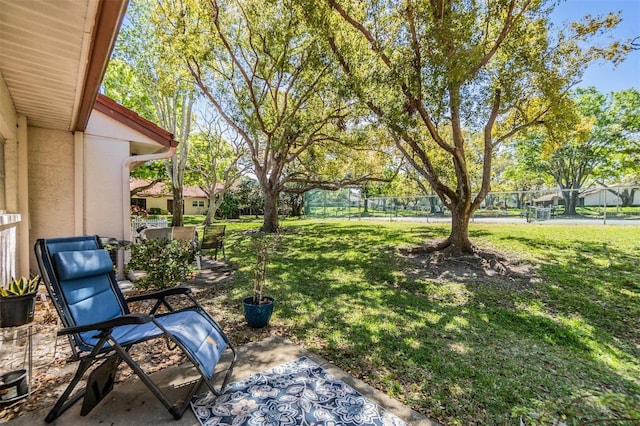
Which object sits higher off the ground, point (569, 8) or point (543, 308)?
point (569, 8)

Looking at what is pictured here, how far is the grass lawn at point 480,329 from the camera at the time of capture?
8.39ft

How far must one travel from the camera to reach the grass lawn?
256 centimetres

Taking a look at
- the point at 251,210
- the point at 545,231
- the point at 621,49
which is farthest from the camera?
the point at 251,210

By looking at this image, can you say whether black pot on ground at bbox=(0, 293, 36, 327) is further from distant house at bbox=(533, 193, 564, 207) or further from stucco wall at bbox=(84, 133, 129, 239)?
distant house at bbox=(533, 193, 564, 207)

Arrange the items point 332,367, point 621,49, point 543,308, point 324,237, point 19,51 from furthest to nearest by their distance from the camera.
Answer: point 324,237
point 621,49
point 543,308
point 332,367
point 19,51

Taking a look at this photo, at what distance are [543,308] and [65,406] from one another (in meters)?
5.79

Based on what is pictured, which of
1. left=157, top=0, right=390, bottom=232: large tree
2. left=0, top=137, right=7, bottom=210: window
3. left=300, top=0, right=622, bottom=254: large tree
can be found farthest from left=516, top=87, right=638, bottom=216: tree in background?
left=0, top=137, right=7, bottom=210: window

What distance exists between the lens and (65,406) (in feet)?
7.25

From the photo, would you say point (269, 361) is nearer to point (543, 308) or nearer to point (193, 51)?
point (543, 308)

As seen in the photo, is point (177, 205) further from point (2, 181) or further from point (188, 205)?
point (188, 205)

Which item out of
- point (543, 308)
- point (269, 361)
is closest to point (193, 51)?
point (269, 361)

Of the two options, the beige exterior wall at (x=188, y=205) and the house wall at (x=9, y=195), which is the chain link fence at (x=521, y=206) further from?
the beige exterior wall at (x=188, y=205)

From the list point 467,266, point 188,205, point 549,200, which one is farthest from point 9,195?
point 188,205

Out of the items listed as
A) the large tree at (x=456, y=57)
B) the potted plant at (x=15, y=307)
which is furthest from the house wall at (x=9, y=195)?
the large tree at (x=456, y=57)
